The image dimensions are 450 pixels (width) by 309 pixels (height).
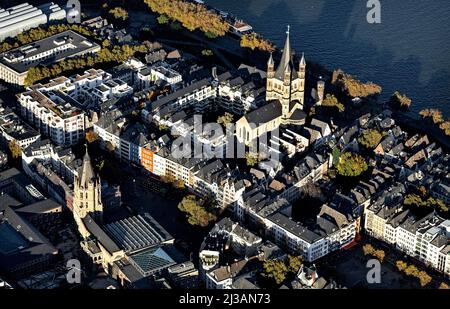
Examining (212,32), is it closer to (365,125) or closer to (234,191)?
(365,125)

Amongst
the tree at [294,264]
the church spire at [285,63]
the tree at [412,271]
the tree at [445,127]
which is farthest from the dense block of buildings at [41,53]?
the tree at [412,271]

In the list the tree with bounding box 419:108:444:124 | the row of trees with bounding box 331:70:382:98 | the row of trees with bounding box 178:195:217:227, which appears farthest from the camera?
the row of trees with bounding box 331:70:382:98

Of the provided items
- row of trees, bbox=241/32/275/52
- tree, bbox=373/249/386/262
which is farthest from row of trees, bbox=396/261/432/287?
row of trees, bbox=241/32/275/52

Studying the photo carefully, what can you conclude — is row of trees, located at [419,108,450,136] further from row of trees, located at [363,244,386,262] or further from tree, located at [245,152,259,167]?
row of trees, located at [363,244,386,262]

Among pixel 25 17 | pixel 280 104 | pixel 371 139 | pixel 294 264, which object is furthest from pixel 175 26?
pixel 294 264

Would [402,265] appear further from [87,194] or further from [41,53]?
[41,53]
